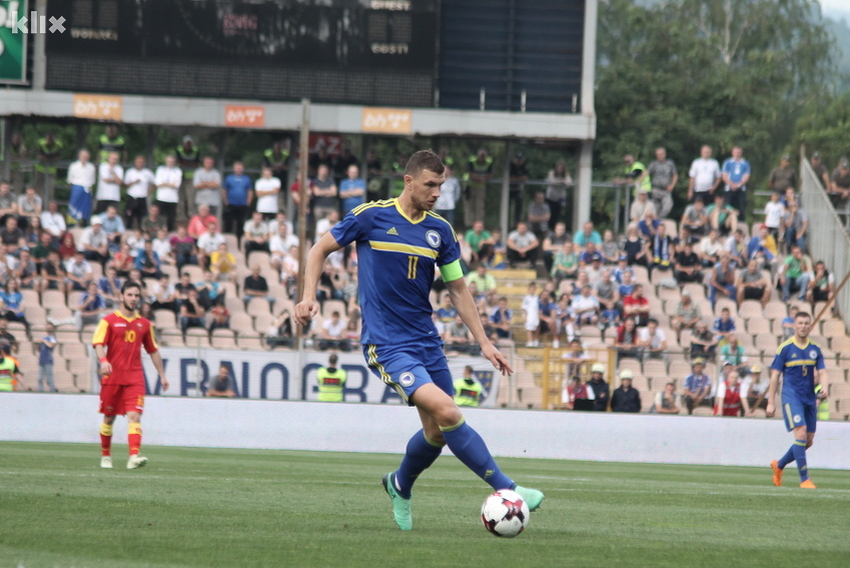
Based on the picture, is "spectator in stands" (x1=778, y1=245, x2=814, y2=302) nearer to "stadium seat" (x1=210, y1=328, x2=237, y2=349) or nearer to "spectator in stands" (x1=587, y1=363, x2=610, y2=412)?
"spectator in stands" (x1=587, y1=363, x2=610, y2=412)

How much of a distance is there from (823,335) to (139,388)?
49.3ft

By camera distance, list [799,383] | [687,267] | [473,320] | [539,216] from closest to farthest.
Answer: [473,320]
[799,383]
[687,267]
[539,216]

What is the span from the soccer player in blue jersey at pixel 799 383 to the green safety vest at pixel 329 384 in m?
7.70

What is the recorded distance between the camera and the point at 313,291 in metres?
6.63

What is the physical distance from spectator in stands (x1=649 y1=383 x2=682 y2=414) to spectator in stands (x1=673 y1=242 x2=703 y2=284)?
528 cm

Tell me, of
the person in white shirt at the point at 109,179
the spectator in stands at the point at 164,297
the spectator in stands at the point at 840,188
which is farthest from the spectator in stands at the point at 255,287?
the spectator in stands at the point at 840,188

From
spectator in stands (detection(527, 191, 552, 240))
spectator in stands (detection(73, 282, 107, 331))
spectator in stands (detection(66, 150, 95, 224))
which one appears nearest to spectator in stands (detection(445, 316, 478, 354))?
spectator in stands (detection(527, 191, 552, 240))

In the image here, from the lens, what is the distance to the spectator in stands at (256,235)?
23766 mm

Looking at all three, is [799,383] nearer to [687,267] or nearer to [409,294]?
[409,294]

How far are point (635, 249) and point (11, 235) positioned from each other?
12455 mm

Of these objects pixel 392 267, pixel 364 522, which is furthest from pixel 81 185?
pixel 392 267

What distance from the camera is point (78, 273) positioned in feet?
71.2

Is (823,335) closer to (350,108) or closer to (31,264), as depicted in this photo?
(350,108)

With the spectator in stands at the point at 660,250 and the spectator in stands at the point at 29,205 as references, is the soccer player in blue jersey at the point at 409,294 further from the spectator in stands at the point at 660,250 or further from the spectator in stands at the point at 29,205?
the spectator in stands at the point at 29,205
